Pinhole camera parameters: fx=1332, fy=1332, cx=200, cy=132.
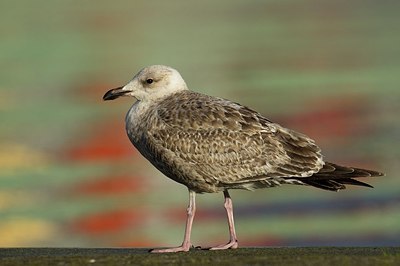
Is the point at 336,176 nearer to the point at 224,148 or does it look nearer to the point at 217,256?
the point at 224,148

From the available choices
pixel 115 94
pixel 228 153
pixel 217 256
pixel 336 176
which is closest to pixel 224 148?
pixel 228 153

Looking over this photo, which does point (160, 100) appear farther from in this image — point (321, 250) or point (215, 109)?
point (321, 250)

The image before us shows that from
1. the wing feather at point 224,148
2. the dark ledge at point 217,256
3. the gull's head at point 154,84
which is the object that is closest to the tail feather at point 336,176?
the wing feather at point 224,148

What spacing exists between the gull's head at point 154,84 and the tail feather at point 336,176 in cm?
189

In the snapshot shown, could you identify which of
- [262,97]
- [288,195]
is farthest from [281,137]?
[262,97]

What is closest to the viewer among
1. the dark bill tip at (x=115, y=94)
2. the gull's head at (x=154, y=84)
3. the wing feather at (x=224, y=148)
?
the wing feather at (x=224, y=148)

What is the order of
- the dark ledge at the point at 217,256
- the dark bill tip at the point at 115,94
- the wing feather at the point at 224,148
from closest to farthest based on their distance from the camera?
the dark ledge at the point at 217,256 → the wing feather at the point at 224,148 → the dark bill tip at the point at 115,94

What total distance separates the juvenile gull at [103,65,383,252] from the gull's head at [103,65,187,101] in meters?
0.64

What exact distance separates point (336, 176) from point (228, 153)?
3.89 feet

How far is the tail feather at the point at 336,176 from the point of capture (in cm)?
1425

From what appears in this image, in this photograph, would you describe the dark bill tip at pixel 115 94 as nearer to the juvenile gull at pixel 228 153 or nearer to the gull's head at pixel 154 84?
the gull's head at pixel 154 84

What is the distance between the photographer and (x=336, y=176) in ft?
47.0

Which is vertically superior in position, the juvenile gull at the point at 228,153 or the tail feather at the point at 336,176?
the juvenile gull at the point at 228,153

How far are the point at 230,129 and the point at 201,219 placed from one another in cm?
771
